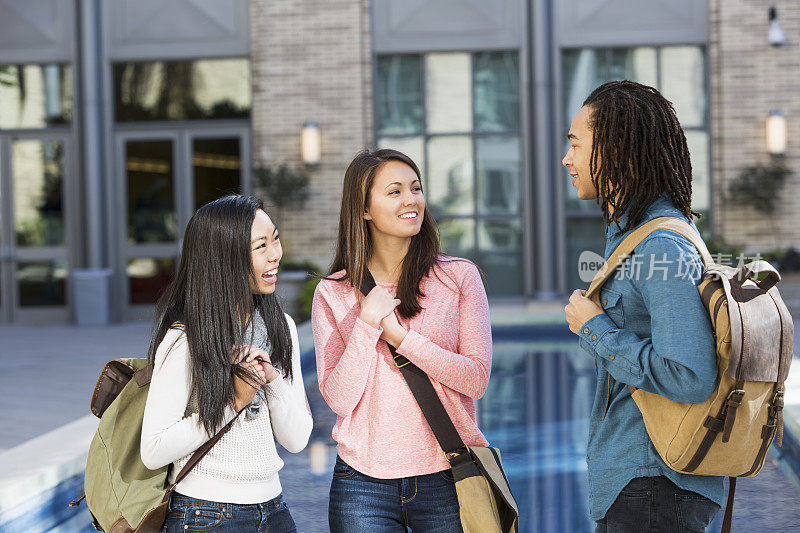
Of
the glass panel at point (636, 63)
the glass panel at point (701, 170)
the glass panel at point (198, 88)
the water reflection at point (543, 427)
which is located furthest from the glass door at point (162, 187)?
the glass panel at point (701, 170)

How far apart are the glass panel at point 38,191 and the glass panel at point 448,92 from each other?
528 centimetres

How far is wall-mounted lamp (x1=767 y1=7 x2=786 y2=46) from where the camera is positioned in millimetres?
11484

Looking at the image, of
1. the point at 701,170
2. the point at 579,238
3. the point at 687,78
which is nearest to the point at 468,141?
the point at 579,238

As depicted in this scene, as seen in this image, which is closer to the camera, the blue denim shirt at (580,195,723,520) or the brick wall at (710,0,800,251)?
the blue denim shirt at (580,195,723,520)

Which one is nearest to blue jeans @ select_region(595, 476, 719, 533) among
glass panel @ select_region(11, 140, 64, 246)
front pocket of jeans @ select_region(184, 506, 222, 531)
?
front pocket of jeans @ select_region(184, 506, 222, 531)

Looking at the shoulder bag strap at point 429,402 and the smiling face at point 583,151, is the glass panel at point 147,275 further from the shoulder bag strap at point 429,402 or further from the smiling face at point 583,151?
the smiling face at point 583,151

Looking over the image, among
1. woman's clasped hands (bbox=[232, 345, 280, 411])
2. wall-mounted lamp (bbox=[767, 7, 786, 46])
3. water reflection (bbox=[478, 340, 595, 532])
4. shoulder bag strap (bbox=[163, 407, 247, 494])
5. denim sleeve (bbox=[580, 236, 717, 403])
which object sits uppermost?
wall-mounted lamp (bbox=[767, 7, 786, 46])

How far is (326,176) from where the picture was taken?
12.5m

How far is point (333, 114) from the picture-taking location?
41.0 ft

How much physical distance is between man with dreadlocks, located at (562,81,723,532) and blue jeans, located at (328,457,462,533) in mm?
414

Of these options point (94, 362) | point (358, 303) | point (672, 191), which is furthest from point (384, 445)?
point (94, 362)

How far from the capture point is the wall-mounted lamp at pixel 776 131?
11797 mm

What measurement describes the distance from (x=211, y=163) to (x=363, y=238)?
1073cm

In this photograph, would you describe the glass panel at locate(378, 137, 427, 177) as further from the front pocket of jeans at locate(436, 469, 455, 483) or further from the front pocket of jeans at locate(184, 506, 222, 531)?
the front pocket of jeans at locate(184, 506, 222, 531)
